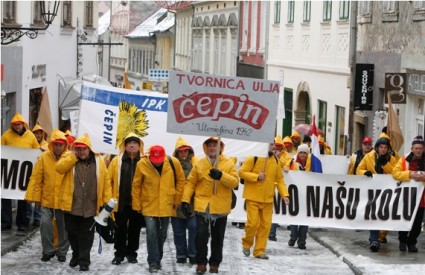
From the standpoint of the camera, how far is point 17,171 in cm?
1738

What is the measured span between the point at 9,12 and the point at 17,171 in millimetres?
10465

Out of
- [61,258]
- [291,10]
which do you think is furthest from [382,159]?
[291,10]

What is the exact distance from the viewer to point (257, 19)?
149ft

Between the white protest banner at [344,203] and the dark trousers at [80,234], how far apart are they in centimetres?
343

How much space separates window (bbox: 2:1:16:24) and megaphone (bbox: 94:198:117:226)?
13.2 meters

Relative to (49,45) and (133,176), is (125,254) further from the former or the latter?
(49,45)

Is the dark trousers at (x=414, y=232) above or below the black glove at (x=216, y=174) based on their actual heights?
below

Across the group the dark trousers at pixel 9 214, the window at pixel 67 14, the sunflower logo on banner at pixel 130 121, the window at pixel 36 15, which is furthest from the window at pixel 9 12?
the sunflower logo on banner at pixel 130 121

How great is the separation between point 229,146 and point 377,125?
745 centimetres

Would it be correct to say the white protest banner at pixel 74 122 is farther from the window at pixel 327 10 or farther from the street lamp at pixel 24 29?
the window at pixel 327 10

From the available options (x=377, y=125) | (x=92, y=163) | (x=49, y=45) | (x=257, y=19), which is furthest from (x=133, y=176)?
(x=257, y=19)

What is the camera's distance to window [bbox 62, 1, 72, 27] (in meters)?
35.9

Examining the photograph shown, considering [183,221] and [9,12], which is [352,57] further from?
[183,221]

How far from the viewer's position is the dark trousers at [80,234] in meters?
14.0
